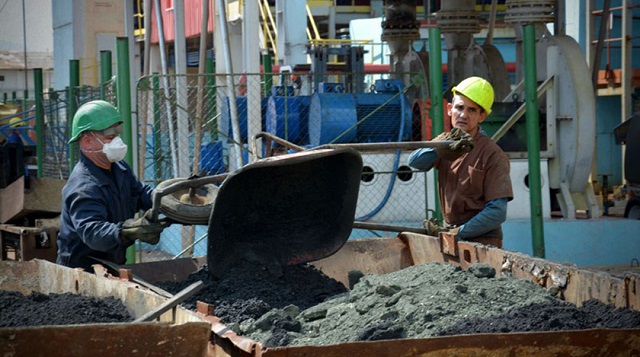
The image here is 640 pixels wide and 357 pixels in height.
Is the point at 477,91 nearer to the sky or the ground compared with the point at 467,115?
nearer to the sky

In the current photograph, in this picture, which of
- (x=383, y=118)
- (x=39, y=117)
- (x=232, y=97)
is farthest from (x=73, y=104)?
(x=383, y=118)

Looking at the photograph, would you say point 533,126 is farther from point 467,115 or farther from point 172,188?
point 172,188

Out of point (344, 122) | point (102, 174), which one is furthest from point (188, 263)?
point (344, 122)

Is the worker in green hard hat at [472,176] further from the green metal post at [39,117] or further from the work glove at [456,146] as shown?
the green metal post at [39,117]

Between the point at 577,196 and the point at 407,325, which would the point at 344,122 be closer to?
the point at 577,196

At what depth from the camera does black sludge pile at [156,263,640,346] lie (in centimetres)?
455

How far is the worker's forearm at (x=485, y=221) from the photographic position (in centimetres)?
662

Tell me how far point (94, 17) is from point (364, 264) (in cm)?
1946

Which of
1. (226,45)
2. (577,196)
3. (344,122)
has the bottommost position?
(577,196)

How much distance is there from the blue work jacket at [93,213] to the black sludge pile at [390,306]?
0.46 m

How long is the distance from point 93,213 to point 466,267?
6.83ft

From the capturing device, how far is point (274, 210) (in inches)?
247

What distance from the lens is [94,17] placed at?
25031mm

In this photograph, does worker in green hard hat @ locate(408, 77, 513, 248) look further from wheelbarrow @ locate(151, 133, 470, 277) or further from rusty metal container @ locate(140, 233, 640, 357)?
wheelbarrow @ locate(151, 133, 470, 277)
